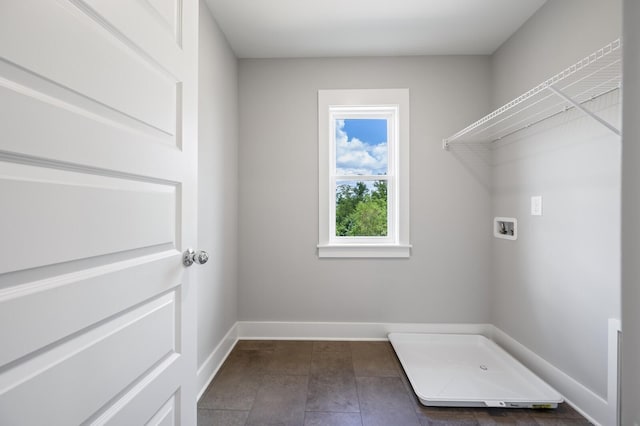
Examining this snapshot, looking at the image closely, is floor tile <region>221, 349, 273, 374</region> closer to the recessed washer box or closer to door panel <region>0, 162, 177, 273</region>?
door panel <region>0, 162, 177, 273</region>

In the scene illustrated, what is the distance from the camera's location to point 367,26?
7.03 feet

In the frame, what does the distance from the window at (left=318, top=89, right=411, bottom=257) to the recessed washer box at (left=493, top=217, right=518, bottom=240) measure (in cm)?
72

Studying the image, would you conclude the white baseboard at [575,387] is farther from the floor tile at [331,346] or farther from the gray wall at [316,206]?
the floor tile at [331,346]

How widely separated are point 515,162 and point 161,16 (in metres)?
2.38

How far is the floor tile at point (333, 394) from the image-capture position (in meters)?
1.68

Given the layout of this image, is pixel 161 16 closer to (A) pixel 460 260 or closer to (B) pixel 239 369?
(B) pixel 239 369

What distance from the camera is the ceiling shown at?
195cm


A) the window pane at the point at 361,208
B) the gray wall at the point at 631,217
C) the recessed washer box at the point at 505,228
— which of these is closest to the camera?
the gray wall at the point at 631,217

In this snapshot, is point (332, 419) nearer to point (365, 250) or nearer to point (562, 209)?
point (365, 250)

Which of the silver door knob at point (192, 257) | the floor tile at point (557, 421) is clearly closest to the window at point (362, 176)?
the floor tile at point (557, 421)

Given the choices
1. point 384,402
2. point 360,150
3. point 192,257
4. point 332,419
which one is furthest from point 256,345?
point 360,150

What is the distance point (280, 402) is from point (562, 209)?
204cm

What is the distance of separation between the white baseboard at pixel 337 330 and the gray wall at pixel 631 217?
2324 mm

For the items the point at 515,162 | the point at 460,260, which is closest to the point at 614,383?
the point at 460,260
